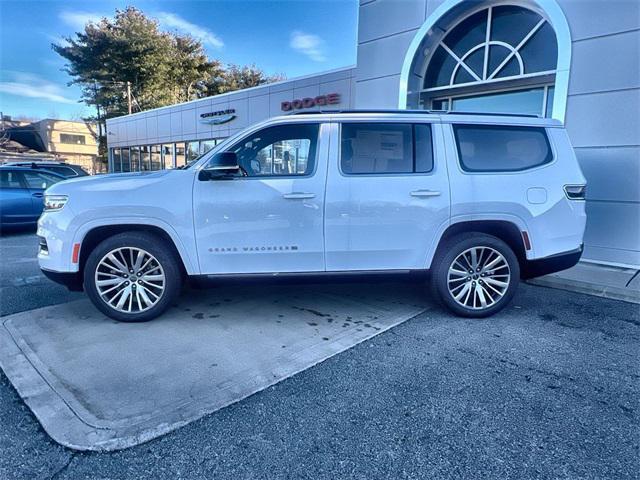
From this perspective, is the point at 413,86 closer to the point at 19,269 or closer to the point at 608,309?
the point at 608,309

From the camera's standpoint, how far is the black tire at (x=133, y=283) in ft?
12.1

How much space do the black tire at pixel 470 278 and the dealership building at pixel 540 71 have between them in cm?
342

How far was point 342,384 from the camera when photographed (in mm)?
2846

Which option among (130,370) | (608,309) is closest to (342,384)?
(130,370)

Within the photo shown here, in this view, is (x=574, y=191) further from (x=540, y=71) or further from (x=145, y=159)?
(x=145, y=159)

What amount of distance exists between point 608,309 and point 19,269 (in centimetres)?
805

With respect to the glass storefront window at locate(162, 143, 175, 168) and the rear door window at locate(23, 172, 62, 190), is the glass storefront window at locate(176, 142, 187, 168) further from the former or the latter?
the rear door window at locate(23, 172, 62, 190)

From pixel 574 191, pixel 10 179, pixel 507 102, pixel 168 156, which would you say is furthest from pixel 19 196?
pixel 168 156

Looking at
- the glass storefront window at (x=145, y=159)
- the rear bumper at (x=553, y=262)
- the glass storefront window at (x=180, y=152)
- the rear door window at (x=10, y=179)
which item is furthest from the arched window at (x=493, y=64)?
the glass storefront window at (x=145, y=159)

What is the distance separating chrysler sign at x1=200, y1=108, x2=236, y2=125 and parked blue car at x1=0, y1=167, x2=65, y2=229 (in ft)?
30.0

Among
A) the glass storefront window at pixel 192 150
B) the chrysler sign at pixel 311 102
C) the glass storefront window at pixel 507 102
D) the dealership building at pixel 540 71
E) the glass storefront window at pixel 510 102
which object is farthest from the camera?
the glass storefront window at pixel 192 150

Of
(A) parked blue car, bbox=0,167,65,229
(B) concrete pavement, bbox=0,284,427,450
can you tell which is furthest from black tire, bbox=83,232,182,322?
(A) parked blue car, bbox=0,167,65,229

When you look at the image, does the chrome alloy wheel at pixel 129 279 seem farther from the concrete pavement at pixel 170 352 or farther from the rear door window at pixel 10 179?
the rear door window at pixel 10 179

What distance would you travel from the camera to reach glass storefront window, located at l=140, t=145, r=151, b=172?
2376 cm
